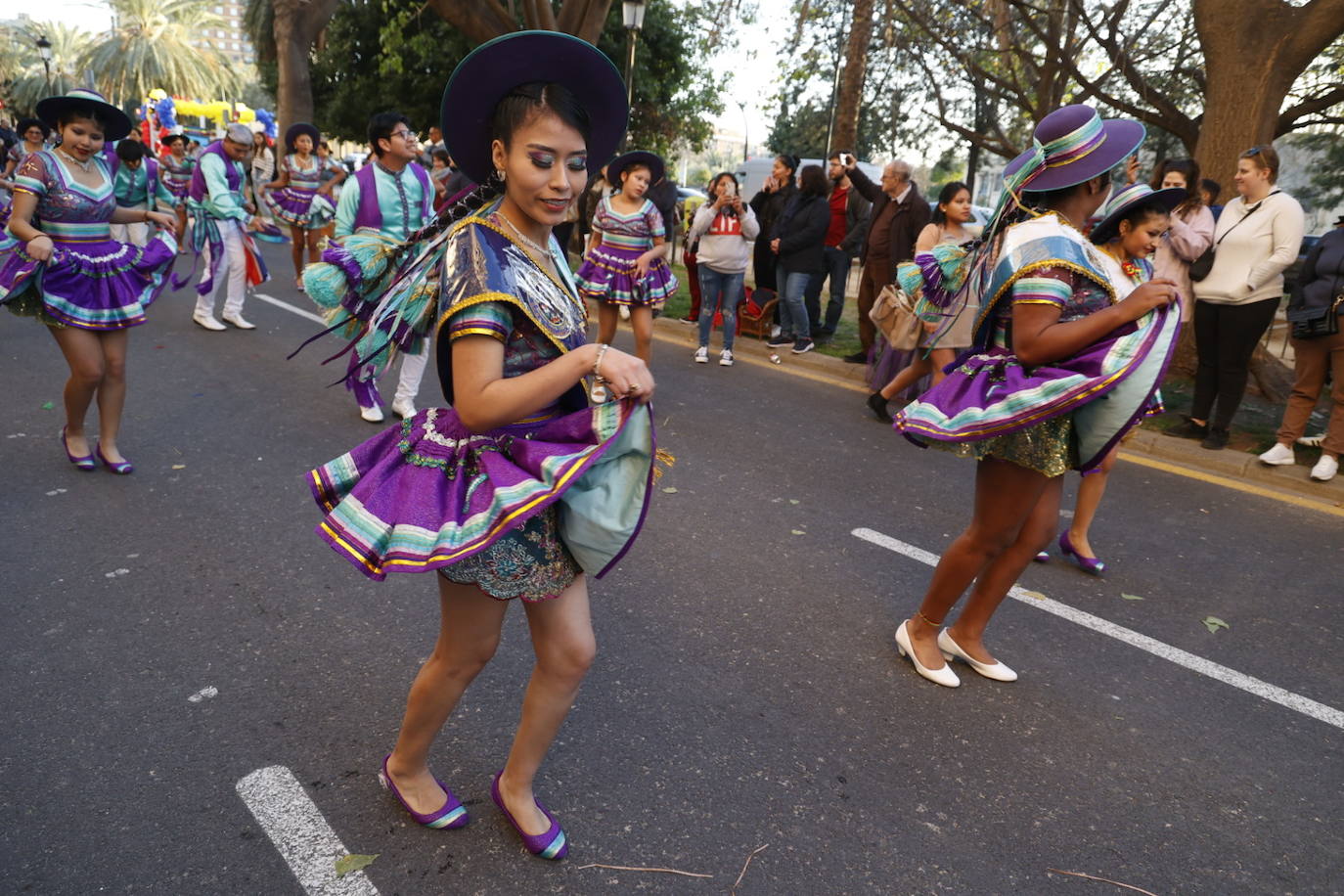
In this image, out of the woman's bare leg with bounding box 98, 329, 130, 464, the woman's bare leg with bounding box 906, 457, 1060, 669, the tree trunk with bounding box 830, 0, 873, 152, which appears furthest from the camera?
the tree trunk with bounding box 830, 0, 873, 152

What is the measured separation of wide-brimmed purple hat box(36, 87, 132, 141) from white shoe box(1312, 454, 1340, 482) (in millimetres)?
7139

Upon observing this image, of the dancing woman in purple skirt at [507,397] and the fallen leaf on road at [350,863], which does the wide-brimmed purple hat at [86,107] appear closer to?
the dancing woman in purple skirt at [507,397]

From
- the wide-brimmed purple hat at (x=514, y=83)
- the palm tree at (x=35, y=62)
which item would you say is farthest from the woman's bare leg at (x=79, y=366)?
the palm tree at (x=35, y=62)

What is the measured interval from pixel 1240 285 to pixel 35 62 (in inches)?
3293

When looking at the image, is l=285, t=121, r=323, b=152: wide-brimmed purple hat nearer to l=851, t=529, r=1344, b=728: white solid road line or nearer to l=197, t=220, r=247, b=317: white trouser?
l=197, t=220, r=247, b=317: white trouser

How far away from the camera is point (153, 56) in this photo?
54344 millimetres

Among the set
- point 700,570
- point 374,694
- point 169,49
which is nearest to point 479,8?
point 700,570

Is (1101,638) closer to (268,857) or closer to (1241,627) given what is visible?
(1241,627)

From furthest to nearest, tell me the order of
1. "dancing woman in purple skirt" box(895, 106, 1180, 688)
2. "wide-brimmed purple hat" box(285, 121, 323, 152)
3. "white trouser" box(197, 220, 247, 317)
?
"wide-brimmed purple hat" box(285, 121, 323, 152) → "white trouser" box(197, 220, 247, 317) → "dancing woman in purple skirt" box(895, 106, 1180, 688)

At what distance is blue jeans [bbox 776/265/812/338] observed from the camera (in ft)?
30.0

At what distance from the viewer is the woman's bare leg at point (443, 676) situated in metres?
2.13

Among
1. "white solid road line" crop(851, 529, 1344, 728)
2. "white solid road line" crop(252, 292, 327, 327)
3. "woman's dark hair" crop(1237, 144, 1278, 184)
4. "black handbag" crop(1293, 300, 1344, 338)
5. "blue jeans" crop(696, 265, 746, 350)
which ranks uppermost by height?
"woman's dark hair" crop(1237, 144, 1278, 184)

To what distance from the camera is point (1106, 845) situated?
253cm

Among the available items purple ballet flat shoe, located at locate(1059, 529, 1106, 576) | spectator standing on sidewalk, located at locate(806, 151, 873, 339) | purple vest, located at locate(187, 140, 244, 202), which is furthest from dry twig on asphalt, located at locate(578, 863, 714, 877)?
spectator standing on sidewalk, located at locate(806, 151, 873, 339)
